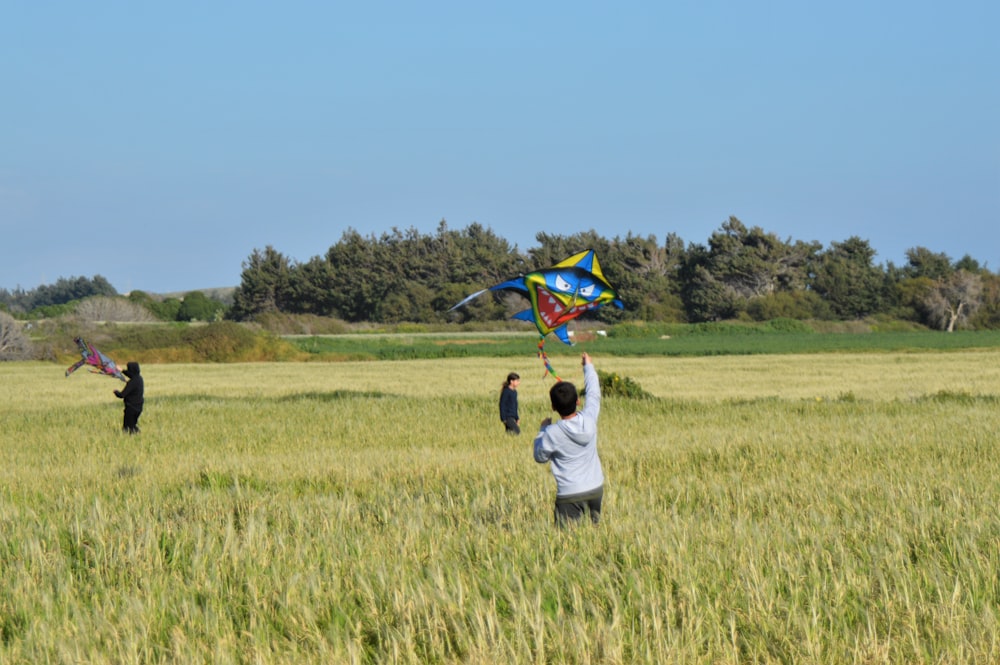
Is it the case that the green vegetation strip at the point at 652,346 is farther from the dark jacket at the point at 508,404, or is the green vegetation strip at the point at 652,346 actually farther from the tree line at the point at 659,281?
the dark jacket at the point at 508,404

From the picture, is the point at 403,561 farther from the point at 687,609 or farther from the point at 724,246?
the point at 724,246

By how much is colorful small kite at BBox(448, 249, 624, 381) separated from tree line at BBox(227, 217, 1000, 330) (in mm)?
73207

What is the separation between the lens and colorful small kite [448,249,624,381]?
357 inches

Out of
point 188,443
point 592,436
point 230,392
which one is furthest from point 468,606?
point 230,392

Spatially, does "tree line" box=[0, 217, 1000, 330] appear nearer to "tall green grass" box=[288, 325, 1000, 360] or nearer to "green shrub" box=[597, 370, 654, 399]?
"tall green grass" box=[288, 325, 1000, 360]

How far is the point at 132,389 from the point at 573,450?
11971mm

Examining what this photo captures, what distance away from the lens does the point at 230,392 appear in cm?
3297

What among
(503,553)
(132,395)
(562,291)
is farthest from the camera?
(132,395)

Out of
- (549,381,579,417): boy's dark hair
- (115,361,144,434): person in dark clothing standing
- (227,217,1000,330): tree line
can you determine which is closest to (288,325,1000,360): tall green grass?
(227,217,1000,330): tree line

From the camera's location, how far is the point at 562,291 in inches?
360

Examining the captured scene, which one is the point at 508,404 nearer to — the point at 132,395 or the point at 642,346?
the point at 132,395

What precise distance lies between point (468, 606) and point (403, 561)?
1002 mm

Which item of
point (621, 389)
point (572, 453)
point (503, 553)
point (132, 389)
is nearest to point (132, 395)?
point (132, 389)

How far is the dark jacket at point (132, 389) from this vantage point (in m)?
17.4
